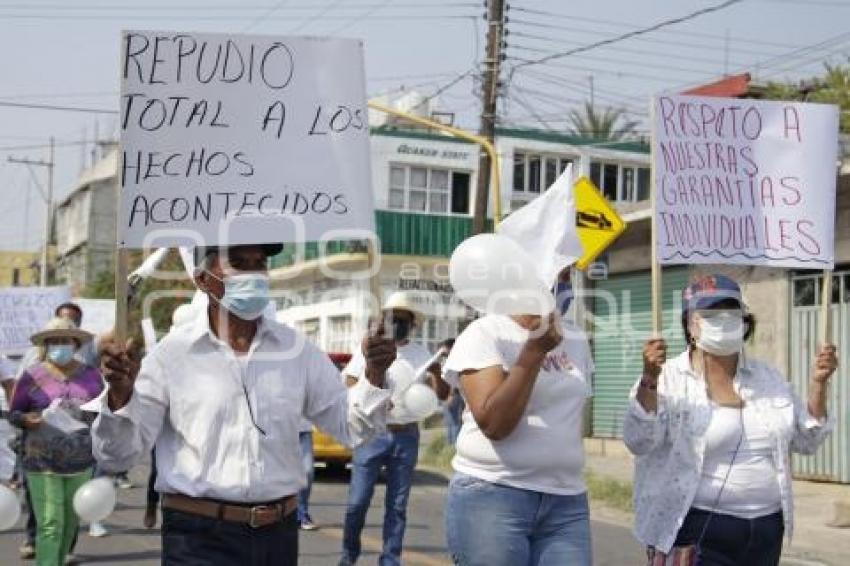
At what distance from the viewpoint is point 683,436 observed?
17.5ft

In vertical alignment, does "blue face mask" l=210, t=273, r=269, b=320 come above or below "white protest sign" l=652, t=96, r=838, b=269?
below

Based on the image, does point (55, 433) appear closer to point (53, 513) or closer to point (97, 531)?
point (53, 513)

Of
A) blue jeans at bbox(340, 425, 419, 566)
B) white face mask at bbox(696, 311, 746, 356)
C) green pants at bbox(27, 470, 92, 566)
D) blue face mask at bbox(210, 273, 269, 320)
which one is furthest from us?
blue jeans at bbox(340, 425, 419, 566)

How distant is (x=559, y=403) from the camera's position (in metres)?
5.04

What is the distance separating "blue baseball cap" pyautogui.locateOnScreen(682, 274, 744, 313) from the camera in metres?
5.53

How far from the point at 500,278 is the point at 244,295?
96cm

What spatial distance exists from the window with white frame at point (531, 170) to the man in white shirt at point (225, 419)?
36.3 metres

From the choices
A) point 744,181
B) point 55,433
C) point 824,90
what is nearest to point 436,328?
point 824,90

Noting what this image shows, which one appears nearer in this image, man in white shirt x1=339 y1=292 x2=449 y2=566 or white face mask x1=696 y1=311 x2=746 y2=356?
white face mask x1=696 y1=311 x2=746 y2=356

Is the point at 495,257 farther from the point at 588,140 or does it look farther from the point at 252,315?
the point at 588,140

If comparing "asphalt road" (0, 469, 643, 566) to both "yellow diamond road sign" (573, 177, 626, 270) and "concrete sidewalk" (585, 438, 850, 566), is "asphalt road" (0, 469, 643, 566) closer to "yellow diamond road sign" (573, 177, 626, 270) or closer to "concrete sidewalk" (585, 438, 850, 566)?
"concrete sidewalk" (585, 438, 850, 566)

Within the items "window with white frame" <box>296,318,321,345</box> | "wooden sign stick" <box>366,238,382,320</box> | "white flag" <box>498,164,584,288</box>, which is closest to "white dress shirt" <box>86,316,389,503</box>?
"wooden sign stick" <box>366,238,382,320</box>

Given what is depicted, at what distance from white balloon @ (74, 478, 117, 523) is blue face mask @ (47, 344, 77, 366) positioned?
4208 millimetres

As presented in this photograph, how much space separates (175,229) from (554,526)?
1728mm
